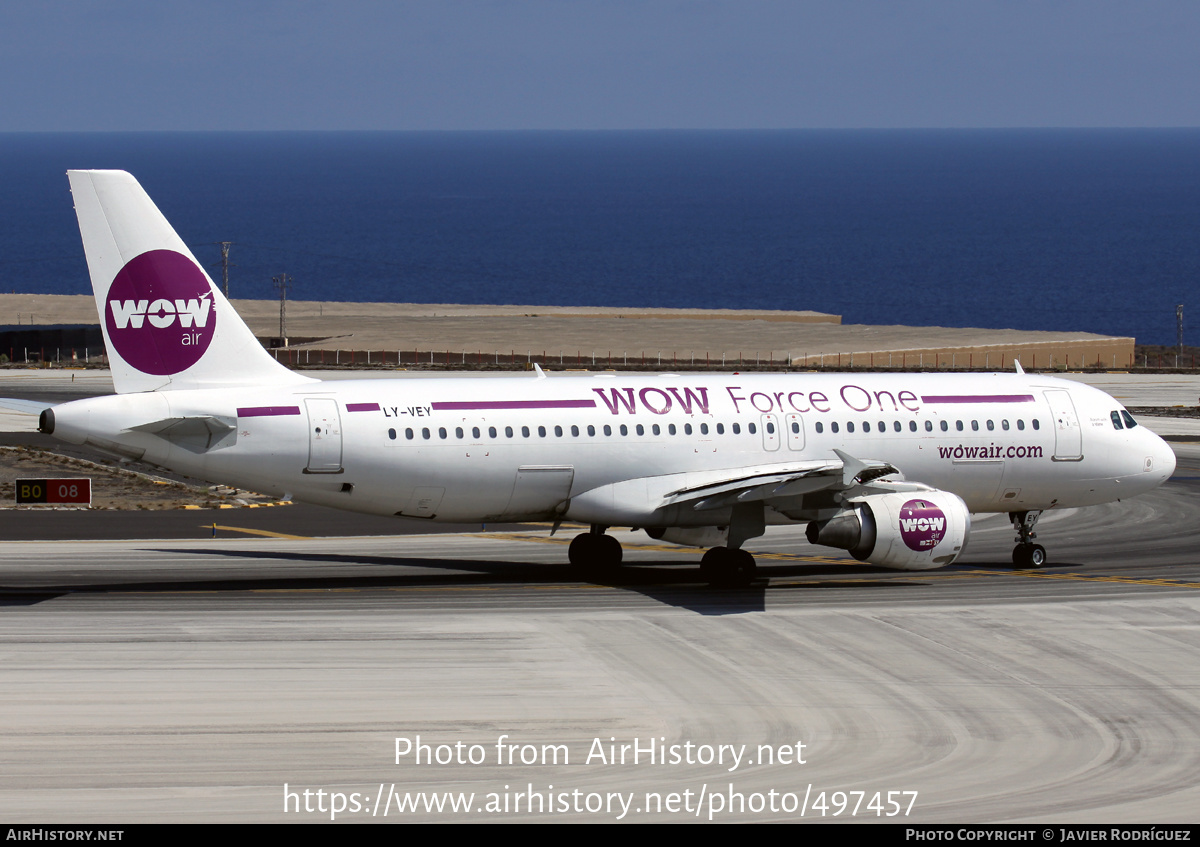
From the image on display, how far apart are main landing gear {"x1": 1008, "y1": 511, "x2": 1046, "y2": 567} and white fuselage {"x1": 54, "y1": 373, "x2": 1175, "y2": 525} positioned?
56 centimetres

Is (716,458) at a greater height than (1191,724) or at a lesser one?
greater

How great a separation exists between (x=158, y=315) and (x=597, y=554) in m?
11.7

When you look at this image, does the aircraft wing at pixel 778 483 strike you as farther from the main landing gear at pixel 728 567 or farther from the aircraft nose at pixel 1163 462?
the aircraft nose at pixel 1163 462

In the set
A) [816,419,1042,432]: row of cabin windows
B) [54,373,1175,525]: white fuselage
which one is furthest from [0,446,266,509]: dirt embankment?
[816,419,1042,432]: row of cabin windows

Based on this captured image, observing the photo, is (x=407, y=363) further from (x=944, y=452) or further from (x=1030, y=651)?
(x=1030, y=651)

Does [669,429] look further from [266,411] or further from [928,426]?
[266,411]

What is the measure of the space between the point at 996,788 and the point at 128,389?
20306mm

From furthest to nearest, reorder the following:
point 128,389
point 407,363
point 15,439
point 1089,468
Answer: point 407,363, point 15,439, point 1089,468, point 128,389

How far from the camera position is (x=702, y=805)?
20047mm

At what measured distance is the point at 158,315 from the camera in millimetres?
32750

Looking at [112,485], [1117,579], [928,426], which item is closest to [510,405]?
[928,426]

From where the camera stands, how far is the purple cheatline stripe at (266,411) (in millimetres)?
32750

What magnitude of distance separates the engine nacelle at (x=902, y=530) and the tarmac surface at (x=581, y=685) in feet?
3.86
